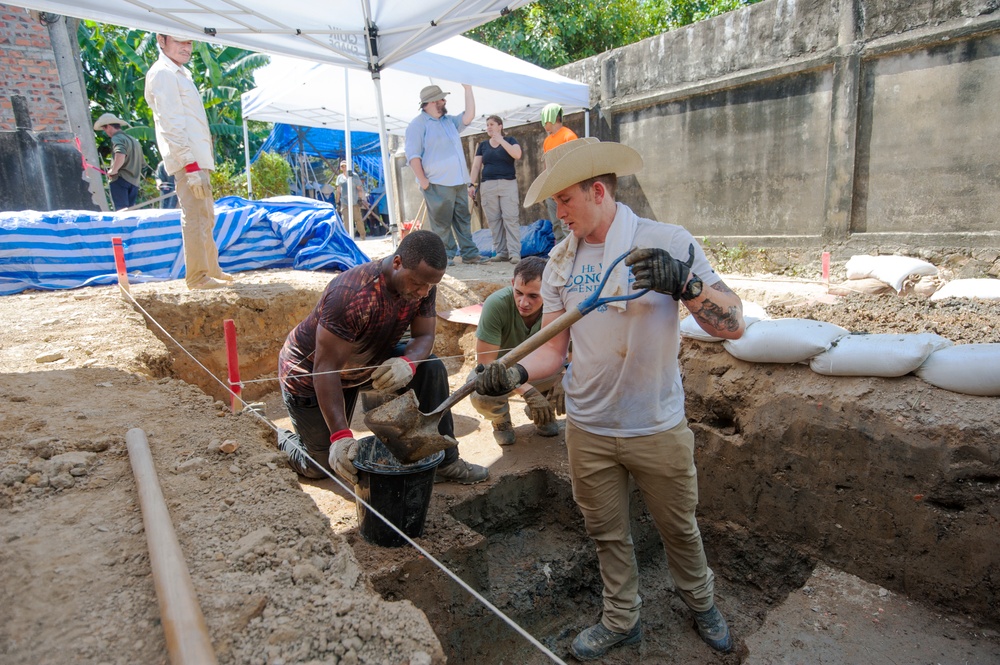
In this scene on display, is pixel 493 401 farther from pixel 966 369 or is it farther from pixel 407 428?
pixel 966 369

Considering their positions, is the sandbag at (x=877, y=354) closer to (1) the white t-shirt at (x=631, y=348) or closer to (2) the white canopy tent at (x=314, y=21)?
(1) the white t-shirt at (x=631, y=348)

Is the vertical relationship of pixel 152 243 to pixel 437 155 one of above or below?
below

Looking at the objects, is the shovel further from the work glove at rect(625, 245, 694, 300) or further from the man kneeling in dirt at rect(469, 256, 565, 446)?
the man kneeling in dirt at rect(469, 256, 565, 446)

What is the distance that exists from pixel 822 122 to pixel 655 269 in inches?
221

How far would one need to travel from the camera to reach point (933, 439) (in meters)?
2.67

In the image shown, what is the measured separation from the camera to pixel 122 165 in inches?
288

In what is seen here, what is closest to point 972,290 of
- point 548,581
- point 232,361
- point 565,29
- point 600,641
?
point 548,581

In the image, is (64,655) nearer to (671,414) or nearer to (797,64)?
(671,414)

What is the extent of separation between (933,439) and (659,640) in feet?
5.28

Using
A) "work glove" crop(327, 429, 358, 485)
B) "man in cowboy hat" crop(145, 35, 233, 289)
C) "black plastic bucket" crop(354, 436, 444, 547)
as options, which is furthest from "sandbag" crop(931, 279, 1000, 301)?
"man in cowboy hat" crop(145, 35, 233, 289)

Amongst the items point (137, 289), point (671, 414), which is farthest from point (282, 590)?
point (137, 289)

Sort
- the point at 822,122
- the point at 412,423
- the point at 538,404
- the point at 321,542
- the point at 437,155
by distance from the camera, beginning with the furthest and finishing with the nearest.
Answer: the point at 437,155 → the point at 822,122 → the point at 538,404 → the point at 412,423 → the point at 321,542

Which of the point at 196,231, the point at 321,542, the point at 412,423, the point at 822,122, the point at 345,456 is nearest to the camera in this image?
the point at 321,542

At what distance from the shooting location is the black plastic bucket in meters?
2.64
